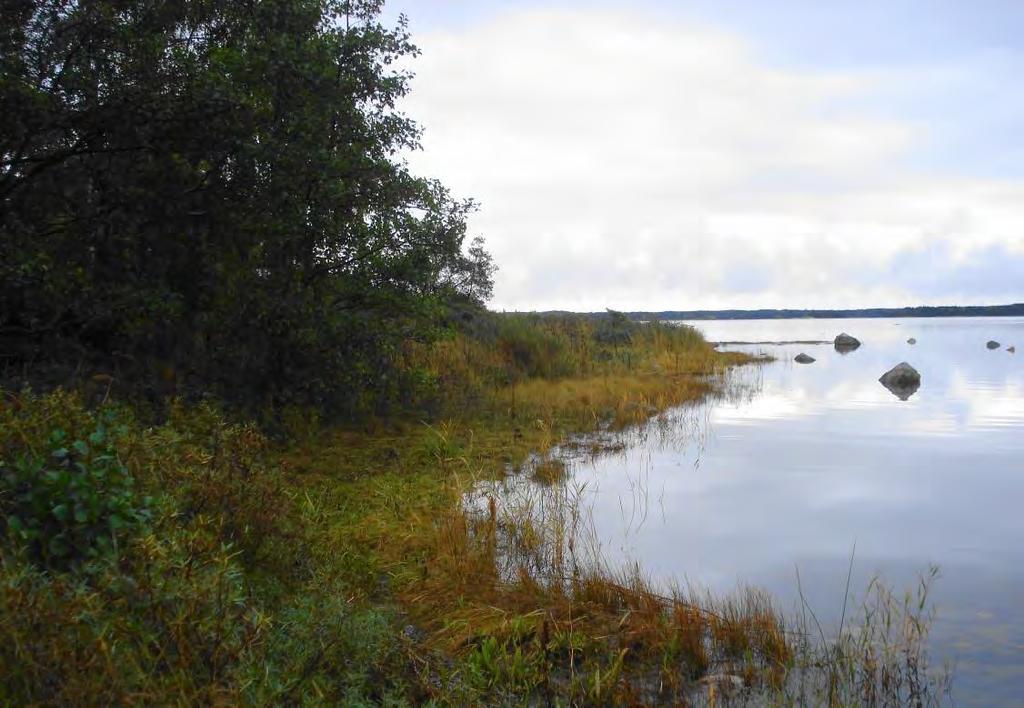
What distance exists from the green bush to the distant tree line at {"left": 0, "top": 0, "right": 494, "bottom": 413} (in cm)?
373

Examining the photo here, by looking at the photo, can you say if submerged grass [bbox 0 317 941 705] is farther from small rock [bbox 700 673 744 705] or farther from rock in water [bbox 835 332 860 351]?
rock in water [bbox 835 332 860 351]

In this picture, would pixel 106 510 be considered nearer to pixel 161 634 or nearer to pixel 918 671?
pixel 161 634

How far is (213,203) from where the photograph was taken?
928 cm

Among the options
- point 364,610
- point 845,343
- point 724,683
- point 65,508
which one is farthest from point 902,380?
point 845,343

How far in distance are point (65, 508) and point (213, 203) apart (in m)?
5.88

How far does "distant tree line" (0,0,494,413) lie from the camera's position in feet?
26.6

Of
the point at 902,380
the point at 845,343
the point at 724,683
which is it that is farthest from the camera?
the point at 845,343

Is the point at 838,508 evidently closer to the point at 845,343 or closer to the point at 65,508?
the point at 65,508

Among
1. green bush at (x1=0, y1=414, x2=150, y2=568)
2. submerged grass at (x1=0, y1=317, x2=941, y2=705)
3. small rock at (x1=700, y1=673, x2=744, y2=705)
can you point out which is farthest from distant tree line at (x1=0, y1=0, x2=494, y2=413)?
small rock at (x1=700, y1=673, x2=744, y2=705)

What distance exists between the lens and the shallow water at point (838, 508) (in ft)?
20.2

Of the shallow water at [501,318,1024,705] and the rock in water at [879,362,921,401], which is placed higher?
the rock in water at [879,362,921,401]

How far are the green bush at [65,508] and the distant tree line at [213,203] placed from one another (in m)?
3.73

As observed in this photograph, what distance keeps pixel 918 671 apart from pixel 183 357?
26.3 ft

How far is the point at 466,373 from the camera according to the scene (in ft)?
53.8
